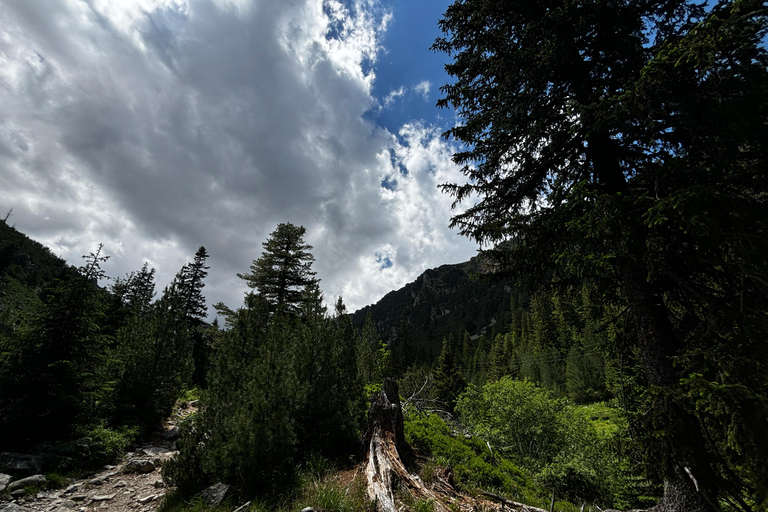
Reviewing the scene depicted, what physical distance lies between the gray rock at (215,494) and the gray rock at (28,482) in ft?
13.1

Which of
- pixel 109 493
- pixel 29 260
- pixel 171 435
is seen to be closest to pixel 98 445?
pixel 109 493

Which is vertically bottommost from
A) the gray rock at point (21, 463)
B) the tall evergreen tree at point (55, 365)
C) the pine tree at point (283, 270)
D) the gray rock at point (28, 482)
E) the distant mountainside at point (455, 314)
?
the gray rock at point (28, 482)

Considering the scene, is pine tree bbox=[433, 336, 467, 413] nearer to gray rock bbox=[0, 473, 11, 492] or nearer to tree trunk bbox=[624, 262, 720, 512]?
tree trunk bbox=[624, 262, 720, 512]

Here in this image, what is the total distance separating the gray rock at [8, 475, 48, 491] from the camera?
18.6ft

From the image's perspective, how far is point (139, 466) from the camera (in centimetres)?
735

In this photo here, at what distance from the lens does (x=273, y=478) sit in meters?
5.48

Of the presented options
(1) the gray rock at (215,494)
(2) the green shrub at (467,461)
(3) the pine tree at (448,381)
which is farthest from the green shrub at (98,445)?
(3) the pine tree at (448,381)

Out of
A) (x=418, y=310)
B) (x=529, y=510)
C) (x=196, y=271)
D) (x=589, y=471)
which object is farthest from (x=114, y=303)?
(x=418, y=310)

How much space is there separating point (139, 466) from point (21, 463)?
85.3 inches

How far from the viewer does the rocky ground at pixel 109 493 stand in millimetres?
5414

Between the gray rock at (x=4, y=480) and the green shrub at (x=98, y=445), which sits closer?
the gray rock at (x=4, y=480)

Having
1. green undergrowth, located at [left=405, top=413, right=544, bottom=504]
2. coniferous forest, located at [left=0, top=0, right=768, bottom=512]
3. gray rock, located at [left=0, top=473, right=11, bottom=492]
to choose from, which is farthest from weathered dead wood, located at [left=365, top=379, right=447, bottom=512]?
gray rock, located at [left=0, top=473, right=11, bottom=492]

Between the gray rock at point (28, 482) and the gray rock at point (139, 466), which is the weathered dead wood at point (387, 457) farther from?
the gray rock at point (28, 482)

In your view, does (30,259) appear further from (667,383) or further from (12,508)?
(667,383)
